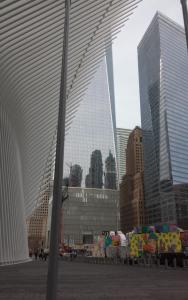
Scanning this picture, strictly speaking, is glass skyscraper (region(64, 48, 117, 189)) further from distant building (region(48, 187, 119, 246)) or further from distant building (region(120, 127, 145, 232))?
distant building (region(120, 127, 145, 232))

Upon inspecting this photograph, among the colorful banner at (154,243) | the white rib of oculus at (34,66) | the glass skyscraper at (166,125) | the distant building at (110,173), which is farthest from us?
the distant building at (110,173)

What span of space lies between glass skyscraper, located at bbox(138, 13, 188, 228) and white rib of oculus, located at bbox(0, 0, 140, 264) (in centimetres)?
8743

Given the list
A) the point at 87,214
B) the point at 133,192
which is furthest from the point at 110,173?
the point at 87,214

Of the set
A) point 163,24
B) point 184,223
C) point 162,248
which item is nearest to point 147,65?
point 163,24

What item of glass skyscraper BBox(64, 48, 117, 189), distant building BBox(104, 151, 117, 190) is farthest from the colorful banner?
distant building BBox(104, 151, 117, 190)

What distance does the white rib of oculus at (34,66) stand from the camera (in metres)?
19.3

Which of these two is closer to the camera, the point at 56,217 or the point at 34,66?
the point at 56,217

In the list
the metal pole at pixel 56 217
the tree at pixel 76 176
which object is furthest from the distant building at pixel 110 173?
the metal pole at pixel 56 217

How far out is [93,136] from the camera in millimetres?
142750

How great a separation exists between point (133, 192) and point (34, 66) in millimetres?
133649

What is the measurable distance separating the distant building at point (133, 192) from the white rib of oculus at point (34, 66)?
369ft

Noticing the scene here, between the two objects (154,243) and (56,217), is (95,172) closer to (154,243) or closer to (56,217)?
(154,243)

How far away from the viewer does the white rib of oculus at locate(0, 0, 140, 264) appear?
1928 centimetres

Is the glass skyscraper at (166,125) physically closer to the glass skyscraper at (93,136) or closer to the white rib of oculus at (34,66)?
the glass skyscraper at (93,136)
